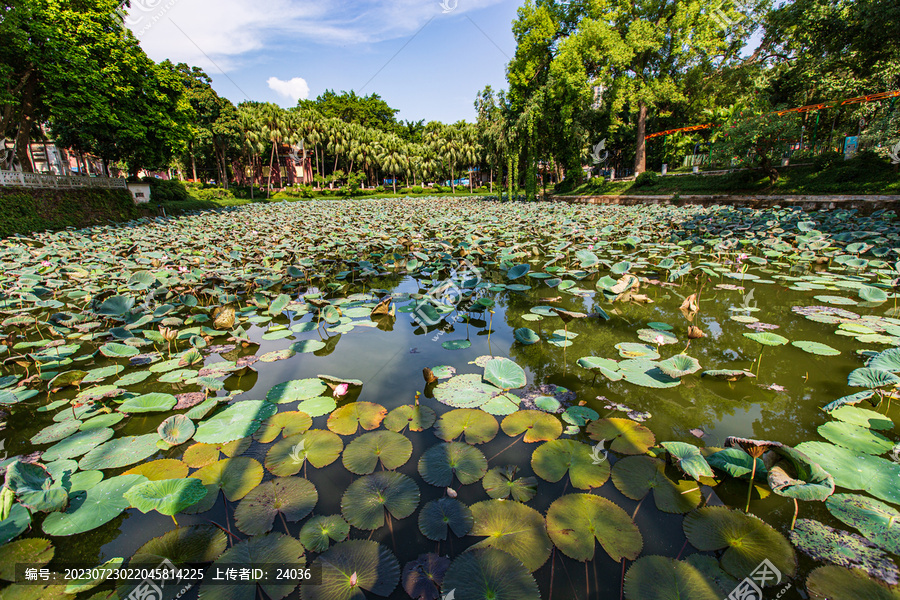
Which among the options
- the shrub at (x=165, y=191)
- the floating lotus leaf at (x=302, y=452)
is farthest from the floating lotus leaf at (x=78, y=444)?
the shrub at (x=165, y=191)

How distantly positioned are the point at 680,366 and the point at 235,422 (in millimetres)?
2344

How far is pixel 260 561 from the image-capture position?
1118 mm

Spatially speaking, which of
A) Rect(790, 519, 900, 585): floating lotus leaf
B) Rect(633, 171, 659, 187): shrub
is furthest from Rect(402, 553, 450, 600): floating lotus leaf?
Rect(633, 171, 659, 187): shrub

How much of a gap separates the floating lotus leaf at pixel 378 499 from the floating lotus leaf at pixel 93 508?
30.5 inches

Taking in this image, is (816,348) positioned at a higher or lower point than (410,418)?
higher

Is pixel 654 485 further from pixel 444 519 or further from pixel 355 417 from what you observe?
pixel 355 417

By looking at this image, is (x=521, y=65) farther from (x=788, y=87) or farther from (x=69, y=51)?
(x=69, y=51)

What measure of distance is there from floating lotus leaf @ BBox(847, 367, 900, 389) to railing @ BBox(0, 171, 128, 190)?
1611 centimetres

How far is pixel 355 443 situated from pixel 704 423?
178cm

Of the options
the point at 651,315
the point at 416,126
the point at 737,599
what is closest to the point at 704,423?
the point at 737,599

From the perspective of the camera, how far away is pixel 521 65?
1958cm

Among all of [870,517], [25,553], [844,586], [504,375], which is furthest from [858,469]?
[25,553]

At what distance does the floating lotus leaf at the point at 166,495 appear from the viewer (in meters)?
1.19

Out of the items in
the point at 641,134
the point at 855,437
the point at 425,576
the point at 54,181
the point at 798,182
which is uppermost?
the point at 641,134
